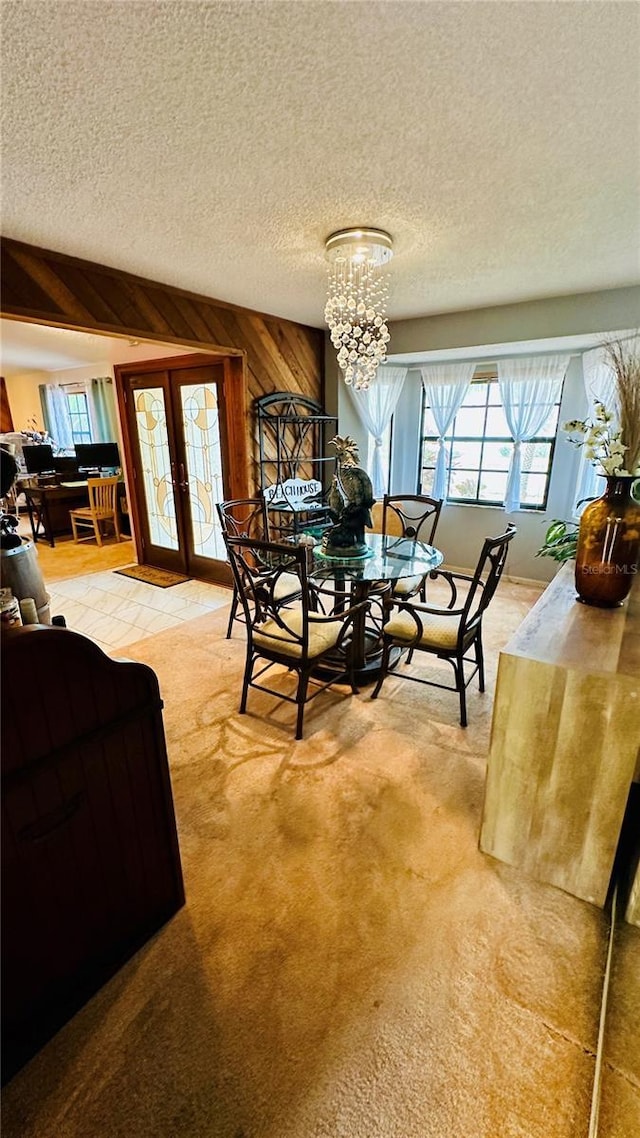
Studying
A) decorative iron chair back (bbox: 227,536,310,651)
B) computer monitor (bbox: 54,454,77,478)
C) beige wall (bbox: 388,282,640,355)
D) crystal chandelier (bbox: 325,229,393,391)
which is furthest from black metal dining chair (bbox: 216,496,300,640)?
computer monitor (bbox: 54,454,77,478)

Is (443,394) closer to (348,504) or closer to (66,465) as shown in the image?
(348,504)

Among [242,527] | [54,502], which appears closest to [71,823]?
[242,527]

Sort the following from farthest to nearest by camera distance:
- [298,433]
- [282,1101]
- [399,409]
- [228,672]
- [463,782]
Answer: [399,409] < [298,433] < [228,672] < [463,782] < [282,1101]

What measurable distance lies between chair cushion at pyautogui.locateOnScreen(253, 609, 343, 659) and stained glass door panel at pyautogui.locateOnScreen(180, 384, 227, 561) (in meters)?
2.07

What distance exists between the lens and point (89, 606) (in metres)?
4.20

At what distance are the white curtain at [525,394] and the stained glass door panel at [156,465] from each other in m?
3.51

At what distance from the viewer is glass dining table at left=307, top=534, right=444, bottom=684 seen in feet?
8.59

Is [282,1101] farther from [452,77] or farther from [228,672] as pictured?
[452,77]

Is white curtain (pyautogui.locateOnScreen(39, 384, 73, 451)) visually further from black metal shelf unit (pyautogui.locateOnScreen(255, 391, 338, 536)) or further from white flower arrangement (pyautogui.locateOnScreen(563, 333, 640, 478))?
white flower arrangement (pyautogui.locateOnScreen(563, 333, 640, 478))

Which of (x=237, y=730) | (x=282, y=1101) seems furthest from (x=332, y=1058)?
(x=237, y=730)

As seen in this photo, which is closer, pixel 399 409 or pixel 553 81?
pixel 553 81

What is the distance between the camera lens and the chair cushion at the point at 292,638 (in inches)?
94.3

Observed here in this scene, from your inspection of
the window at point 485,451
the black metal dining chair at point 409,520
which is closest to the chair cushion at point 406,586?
the black metal dining chair at point 409,520

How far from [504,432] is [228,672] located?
384 cm
